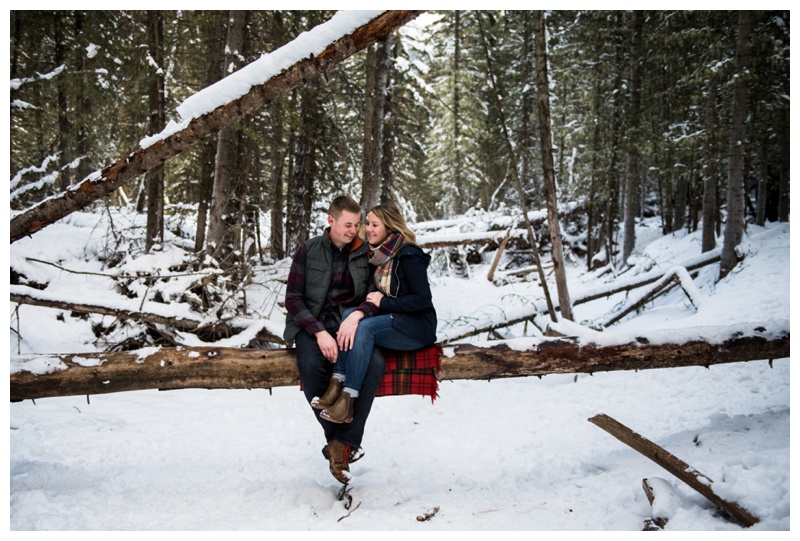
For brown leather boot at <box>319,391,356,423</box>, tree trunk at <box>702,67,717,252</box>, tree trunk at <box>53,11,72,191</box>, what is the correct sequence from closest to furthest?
brown leather boot at <box>319,391,356,423</box>
tree trunk at <box>53,11,72,191</box>
tree trunk at <box>702,67,717,252</box>

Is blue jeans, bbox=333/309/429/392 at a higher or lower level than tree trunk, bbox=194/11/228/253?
lower

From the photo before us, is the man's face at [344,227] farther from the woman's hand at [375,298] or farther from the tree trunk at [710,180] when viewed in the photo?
the tree trunk at [710,180]

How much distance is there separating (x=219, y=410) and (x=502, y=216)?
39.2 feet

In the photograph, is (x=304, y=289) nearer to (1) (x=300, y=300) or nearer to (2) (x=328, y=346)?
(1) (x=300, y=300)

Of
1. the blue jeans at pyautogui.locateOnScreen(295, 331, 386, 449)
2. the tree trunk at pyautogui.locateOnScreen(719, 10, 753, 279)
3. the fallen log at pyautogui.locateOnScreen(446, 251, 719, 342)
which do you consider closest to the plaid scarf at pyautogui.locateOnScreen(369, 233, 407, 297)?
the blue jeans at pyautogui.locateOnScreen(295, 331, 386, 449)

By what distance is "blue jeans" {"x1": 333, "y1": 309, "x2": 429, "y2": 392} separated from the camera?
11.0ft

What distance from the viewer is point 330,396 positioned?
3.33 metres

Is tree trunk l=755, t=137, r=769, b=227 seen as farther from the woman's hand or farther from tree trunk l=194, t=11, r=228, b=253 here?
the woman's hand

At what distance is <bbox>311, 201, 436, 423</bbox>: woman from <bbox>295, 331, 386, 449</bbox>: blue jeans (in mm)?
80

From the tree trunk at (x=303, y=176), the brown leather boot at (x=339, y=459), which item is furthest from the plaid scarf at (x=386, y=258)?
the tree trunk at (x=303, y=176)

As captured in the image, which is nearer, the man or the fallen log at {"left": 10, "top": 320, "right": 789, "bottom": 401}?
the man

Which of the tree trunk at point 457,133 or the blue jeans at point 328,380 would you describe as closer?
the blue jeans at point 328,380

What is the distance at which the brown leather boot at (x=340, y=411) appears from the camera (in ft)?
10.6

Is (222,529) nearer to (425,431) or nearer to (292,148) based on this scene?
(425,431)
